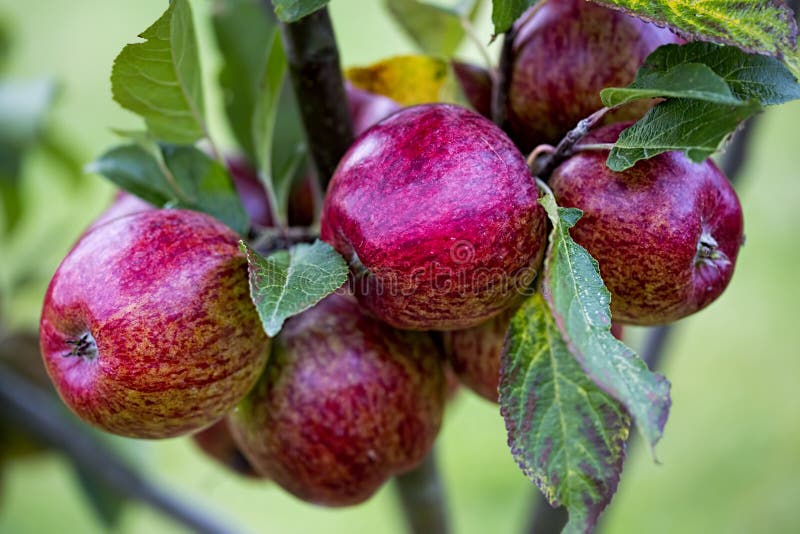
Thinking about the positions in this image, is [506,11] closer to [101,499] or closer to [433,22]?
[433,22]

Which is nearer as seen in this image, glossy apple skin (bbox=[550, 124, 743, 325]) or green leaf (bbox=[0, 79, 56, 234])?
glossy apple skin (bbox=[550, 124, 743, 325])

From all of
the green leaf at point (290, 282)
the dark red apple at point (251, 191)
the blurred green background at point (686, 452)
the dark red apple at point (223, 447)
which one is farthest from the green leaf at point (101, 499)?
the green leaf at point (290, 282)

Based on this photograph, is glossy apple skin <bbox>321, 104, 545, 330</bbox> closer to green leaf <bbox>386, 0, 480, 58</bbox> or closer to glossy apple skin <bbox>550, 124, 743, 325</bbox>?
glossy apple skin <bbox>550, 124, 743, 325</bbox>

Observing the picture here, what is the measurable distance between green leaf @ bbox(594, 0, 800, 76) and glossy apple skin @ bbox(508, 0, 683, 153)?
0.13 m


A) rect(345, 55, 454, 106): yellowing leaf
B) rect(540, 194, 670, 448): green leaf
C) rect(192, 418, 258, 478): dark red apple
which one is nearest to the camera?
rect(540, 194, 670, 448): green leaf

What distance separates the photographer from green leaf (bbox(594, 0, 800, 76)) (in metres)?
0.75

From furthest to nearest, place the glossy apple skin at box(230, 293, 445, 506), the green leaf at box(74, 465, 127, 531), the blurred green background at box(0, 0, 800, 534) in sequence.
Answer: the blurred green background at box(0, 0, 800, 534) < the green leaf at box(74, 465, 127, 531) < the glossy apple skin at box(230, 293, 445, 506)

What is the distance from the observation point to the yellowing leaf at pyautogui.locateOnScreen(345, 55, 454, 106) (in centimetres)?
110

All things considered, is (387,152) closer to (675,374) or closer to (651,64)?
(651,64)

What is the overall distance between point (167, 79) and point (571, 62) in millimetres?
456

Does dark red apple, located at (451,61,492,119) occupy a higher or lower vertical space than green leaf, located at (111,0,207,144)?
lower

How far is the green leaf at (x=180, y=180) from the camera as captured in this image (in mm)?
1042

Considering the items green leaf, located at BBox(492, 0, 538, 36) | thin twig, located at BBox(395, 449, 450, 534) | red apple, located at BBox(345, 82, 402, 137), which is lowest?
thin twig, located at BBox(395, 449, 450, 534)

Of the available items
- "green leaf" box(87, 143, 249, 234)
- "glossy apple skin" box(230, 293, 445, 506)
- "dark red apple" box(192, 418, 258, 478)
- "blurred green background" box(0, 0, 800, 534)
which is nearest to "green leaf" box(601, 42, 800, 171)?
"glossy apple skin" box(230, 293, 445, 506)
